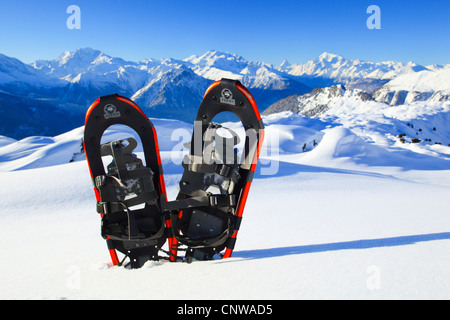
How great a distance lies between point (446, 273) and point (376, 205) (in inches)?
152

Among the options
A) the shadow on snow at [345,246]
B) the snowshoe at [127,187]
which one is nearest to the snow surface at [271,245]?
the shadow on snow at [345,246]

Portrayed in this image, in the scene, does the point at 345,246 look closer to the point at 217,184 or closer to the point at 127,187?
the point at 217,184

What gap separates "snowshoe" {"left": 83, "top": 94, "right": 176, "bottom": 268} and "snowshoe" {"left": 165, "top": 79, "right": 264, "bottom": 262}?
1.08ft

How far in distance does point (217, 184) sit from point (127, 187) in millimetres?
1201

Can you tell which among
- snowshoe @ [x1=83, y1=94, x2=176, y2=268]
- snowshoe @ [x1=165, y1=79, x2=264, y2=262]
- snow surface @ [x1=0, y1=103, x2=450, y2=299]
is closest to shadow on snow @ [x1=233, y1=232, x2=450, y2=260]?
snow surface @ [x1=0, y1=103, x2=450, y2=299]

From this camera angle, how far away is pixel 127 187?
3.69 m

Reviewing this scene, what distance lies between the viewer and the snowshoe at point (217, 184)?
148 inches

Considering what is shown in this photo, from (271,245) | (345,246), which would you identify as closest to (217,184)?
(271,245)

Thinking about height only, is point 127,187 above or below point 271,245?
above

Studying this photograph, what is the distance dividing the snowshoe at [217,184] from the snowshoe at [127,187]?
329 mm

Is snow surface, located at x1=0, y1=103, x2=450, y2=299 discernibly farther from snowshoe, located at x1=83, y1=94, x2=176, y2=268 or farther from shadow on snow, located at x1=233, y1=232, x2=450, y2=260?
snowshoe, located at x1=83, y1=94, x2=176, y2=268

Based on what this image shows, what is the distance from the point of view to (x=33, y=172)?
32.2 ft

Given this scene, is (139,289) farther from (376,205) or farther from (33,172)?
(33,172)
